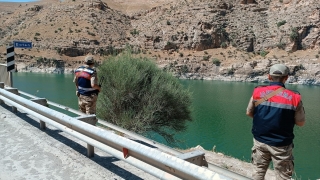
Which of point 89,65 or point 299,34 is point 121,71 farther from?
point 299,34

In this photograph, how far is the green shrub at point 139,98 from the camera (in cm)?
1298

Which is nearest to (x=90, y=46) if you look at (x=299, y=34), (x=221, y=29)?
(x=221, y=29)

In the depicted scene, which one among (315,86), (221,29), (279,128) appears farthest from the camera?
(221,29)

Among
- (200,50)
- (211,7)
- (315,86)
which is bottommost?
(315,86)

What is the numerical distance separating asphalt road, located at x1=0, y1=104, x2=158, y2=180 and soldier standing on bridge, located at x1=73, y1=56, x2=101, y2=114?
1.50 metres

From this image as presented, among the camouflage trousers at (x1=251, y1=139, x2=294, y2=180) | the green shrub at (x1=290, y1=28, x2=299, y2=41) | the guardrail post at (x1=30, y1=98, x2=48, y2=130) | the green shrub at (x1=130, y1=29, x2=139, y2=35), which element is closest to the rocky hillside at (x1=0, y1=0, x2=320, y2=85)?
the green shrub at (x1=290, y1=28, x2=299, y2=41)

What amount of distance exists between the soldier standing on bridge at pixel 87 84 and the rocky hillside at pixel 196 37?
54.6 meters

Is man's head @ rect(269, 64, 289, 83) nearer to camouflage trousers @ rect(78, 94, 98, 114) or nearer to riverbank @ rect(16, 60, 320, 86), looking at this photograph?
camouflage trousers @ rect(78, 94, 98, 114)

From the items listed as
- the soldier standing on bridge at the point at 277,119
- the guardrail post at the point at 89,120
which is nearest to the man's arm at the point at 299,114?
the soldier standing on bridge at the point at 277,119

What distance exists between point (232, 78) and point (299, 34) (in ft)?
74.2

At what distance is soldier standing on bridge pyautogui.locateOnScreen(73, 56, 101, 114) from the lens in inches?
259

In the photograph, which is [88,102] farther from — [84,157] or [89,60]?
[84,157]

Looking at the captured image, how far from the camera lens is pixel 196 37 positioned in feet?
261

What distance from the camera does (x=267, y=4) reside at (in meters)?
93.4
